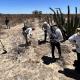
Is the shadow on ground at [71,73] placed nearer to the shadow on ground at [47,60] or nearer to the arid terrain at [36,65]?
the arid terrain at [36,65]

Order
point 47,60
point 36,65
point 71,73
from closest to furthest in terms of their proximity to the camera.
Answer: point 71,73 < point 36,65 < point 47,60

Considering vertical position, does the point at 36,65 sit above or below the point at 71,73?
above

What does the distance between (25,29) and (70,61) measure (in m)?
4.43

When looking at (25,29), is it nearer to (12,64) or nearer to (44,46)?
(44,46)

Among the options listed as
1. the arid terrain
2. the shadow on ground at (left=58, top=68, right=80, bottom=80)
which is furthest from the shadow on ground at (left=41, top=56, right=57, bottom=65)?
the shadow on ground at (left=58, top=68, right=80, bottom=80)

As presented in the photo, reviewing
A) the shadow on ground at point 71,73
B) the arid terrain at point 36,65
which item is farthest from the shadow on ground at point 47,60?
the shadow on ground at point 71,73

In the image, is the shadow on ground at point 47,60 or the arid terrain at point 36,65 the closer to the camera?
the arid terrain at point 36,65

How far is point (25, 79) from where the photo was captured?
26.9 ft

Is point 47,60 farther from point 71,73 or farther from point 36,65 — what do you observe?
point 71,73

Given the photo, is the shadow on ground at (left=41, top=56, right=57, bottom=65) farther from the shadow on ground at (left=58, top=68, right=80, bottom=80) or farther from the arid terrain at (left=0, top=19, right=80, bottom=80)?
the shadow on ground at (left=58, top=68, right=80, bottom=80)

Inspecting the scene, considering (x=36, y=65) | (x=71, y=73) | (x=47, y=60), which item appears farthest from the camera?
(x=47, y=60)

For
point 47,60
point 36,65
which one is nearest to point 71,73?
point 36,65

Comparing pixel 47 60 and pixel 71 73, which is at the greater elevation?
pixel 47 60

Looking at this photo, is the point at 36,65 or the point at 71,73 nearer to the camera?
the point at 71,73
